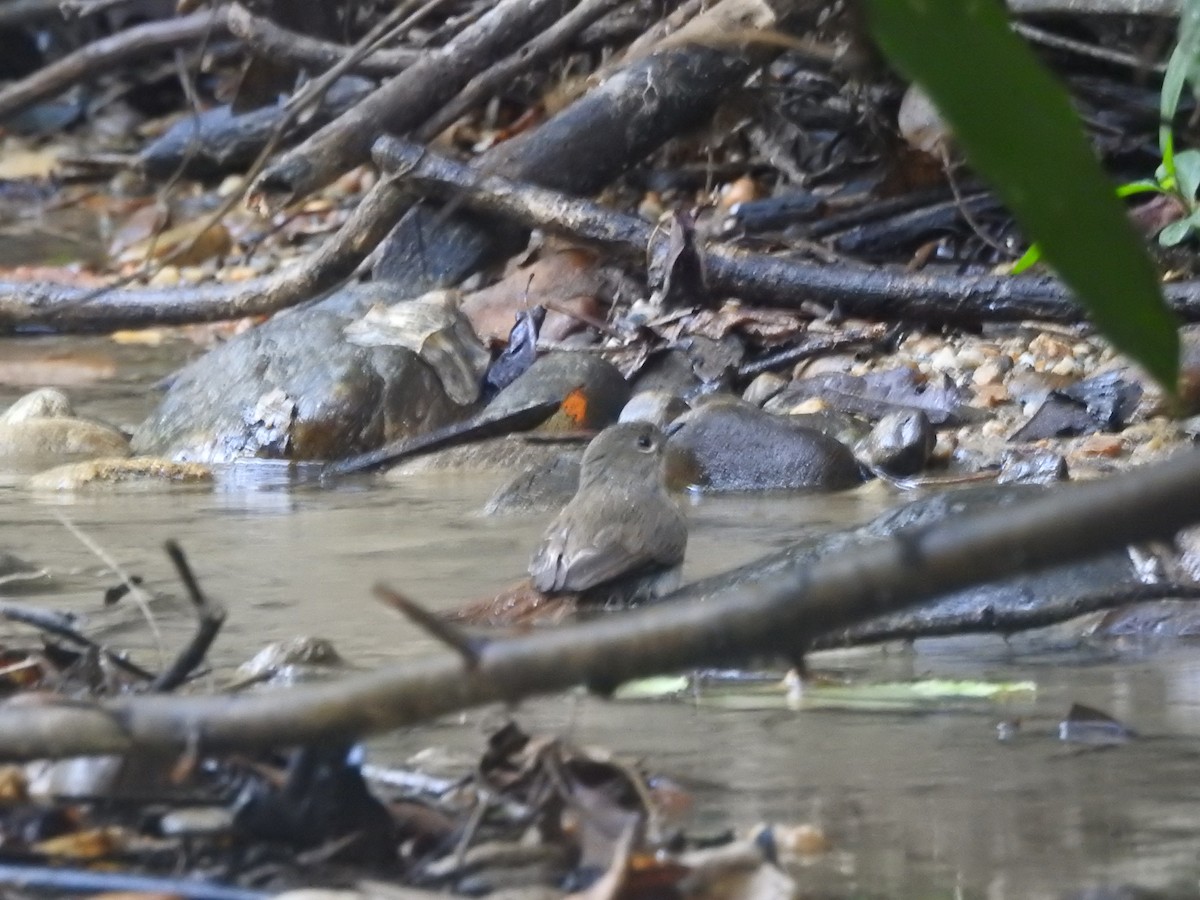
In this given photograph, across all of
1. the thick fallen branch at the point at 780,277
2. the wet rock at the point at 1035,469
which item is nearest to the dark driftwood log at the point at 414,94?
the thick fallen branch at the point at 780,277

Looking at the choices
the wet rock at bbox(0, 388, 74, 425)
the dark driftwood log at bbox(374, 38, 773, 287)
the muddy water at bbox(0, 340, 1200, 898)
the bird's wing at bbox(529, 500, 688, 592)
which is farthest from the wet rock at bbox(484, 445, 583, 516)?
the dark driftwood log at bbox(374, 38, 773, 287)

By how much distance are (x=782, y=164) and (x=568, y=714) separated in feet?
17.9

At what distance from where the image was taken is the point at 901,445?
5270mm

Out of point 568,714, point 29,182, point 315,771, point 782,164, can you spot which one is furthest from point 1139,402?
point 29,182

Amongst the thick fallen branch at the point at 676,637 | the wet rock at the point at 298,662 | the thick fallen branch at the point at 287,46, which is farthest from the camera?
the thick fallen branch at the point at 287,46

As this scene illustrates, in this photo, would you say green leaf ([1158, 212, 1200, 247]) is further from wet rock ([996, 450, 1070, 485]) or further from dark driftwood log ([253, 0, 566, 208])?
dark driftwood log ([253, 0, 566, 208])

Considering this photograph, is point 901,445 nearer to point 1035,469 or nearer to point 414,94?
point 1035,469

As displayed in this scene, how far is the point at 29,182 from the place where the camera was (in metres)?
13.4

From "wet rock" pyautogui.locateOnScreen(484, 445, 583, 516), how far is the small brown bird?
0.62m

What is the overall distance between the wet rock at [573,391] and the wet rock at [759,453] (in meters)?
0.63

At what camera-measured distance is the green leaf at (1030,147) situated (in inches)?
39.7

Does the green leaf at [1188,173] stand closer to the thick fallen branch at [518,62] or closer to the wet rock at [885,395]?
the wet rock at [885,395]

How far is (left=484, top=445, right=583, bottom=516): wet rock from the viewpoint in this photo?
4.88 m

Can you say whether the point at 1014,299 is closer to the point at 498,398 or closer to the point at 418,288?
the point at 498,398
